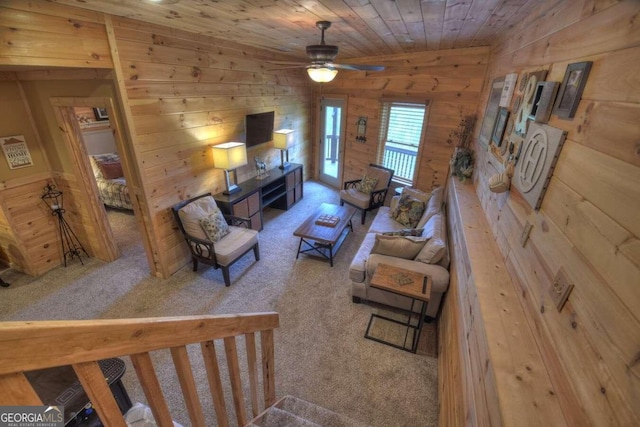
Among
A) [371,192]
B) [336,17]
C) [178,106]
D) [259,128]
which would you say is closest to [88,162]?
[178,106]

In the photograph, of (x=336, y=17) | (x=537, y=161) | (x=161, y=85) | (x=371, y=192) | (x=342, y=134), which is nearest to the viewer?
(x=537, y=161)

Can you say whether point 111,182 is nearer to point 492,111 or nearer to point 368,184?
point 368,184

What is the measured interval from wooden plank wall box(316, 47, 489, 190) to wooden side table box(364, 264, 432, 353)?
2.91 metres

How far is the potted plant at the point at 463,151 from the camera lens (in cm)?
372

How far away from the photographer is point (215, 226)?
3.40 m

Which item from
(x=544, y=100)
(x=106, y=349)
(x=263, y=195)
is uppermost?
(x=544, y=100)

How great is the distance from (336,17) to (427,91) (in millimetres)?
2811

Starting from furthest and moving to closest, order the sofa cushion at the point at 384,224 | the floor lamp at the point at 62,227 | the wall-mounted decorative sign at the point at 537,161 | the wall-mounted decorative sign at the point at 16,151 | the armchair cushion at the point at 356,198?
the armchair cushion at the point at 356,198
the sofa cushion at the point at 384,224
the floor lamp at the point at 62,227
the wall-mounted decorative sign at the point at 16,151
the wall-mounted decorative sign at the point at 537,161

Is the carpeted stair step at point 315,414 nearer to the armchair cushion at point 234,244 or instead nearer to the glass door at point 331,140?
the armchair cushion at point 234,244

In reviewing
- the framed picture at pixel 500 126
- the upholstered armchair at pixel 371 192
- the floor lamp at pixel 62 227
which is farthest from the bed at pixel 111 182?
the framed picture at pixel 500 126

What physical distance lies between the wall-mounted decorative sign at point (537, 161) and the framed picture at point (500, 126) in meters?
0.83

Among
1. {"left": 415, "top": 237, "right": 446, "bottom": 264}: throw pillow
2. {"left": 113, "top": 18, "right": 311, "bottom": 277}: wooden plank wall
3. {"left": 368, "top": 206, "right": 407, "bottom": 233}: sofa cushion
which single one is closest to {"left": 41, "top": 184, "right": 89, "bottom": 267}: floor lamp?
{"left": 113, "top": 18, "right": 311, "bottom": 277}: wooden plank wall

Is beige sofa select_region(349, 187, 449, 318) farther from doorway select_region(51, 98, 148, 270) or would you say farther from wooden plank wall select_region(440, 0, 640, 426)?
doorway select_region(51, 98, 148, 270)

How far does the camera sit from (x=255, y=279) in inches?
137
